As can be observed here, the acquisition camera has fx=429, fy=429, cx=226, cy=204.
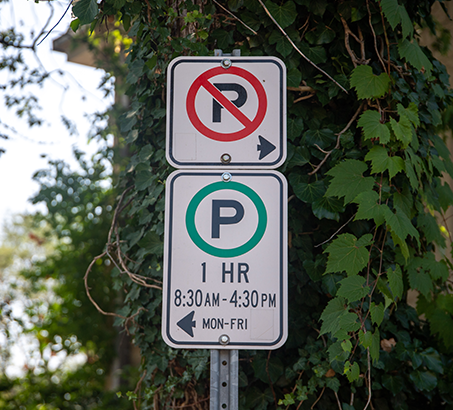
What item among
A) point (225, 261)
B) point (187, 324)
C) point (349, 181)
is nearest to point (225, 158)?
point (225, 261)

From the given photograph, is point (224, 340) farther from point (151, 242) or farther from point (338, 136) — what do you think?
point (338, 136)

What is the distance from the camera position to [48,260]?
22.1 feet

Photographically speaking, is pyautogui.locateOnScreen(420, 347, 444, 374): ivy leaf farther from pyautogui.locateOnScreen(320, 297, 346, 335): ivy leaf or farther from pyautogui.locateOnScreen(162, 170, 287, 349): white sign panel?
pyautogui.locateOnScreen(162, 170, 287, 349): white sign panel

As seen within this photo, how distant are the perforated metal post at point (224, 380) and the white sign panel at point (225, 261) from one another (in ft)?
0.13

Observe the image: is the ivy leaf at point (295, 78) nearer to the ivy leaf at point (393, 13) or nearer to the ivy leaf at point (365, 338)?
the ivy leaf at point (393, 13)

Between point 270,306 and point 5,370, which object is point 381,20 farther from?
point 5,370

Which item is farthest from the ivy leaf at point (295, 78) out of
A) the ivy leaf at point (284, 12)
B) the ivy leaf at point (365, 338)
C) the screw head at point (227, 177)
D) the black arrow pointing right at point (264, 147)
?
the ivy leaf at point (365, 338)

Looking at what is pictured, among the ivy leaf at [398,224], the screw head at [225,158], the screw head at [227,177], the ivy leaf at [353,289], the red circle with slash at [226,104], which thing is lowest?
the ivy leaf at [353,289]

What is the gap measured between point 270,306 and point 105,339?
6062mm

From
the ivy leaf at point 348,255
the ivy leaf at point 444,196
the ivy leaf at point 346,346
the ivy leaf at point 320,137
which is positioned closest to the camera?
the ivy leaf at point 346,346

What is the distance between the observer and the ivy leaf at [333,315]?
1.70m

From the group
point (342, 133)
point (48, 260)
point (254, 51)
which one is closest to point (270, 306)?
point (342, 133)

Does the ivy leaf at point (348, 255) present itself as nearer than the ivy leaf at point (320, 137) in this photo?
Yes

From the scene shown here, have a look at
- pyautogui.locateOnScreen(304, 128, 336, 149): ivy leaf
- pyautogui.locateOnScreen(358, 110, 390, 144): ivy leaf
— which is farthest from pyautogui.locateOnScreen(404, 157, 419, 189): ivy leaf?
pyautogui.locateOnScreen(304, 128, 336, 149): ivy leaf
